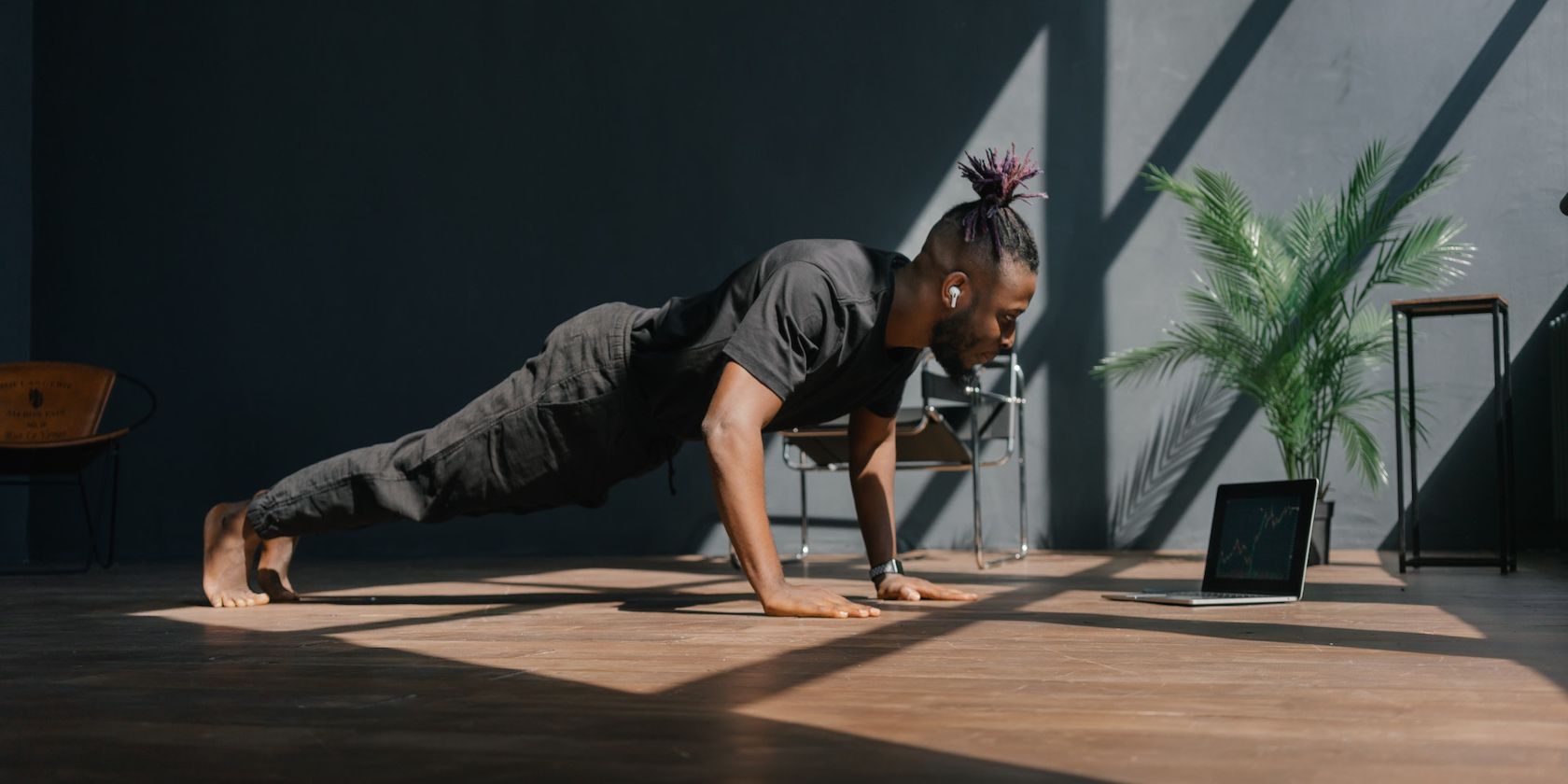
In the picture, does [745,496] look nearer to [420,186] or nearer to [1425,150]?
[1425,150]

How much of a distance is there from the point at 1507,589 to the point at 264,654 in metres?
2.44

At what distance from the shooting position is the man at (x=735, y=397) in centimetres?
224

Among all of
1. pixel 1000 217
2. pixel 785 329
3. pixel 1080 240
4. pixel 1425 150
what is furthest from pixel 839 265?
pixel 1425 150

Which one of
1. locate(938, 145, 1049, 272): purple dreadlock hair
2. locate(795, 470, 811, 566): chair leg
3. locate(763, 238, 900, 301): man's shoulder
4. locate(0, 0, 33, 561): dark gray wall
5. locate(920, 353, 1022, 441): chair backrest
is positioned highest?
locate(0, 0, 33, 561): dark gray wall

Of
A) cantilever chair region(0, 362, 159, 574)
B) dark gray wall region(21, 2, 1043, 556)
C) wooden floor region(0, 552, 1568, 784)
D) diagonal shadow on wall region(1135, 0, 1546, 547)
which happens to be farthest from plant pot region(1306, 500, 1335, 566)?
cantilever chair region(0, 362, 159, 574)

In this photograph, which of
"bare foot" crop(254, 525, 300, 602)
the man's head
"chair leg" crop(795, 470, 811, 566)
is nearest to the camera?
the man's head

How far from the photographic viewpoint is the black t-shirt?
7.42 ft

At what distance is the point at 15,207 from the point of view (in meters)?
5.88

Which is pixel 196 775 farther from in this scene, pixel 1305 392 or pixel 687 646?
pixel 1305 392

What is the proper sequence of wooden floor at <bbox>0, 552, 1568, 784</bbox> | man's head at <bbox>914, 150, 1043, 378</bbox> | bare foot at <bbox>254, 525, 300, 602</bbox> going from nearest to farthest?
wooden floor at <bbox>0, 552, 1568, 784</bbox>, man's head at <bbox>914, 150, 1043, 378</bbox>, bare foot at <bbox>254, 525, 300, 602</bbox>

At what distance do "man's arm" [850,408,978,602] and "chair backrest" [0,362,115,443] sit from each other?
3.49 metres

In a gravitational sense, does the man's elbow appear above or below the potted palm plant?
below

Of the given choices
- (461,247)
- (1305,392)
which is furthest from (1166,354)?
(461,247)

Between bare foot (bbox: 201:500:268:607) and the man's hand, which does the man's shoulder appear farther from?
bare foot (bbox: 201:500:268:607)
